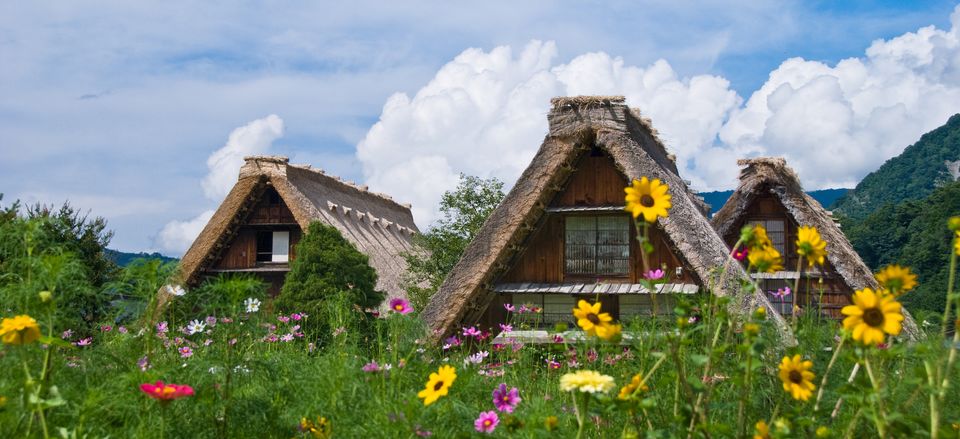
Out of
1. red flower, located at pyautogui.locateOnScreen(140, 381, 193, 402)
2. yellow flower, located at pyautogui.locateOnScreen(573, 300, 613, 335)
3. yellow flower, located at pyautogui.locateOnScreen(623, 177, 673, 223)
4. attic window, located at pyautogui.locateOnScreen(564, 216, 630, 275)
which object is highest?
attic window, located at pyautogui.locateOnScreen(564, 216, 630, 275)

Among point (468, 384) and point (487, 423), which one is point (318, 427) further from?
point (468, 384)

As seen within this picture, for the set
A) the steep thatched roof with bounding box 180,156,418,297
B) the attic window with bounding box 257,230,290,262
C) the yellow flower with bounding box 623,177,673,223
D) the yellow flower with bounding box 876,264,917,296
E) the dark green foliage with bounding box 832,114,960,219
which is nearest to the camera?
the yellow flower with bounding box 876,264,917,296

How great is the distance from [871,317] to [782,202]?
15.1 m

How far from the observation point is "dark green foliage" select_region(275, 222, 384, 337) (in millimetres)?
13680

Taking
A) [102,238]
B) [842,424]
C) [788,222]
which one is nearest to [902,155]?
[788,222]

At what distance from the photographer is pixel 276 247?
2184 centimetres

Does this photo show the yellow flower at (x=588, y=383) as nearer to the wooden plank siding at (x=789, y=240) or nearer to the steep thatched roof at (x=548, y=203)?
the steep thatched roof at (x=548, y=203)

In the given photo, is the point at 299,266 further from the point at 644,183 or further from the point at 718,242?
the point at 644,183

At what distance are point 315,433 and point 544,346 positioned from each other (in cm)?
845

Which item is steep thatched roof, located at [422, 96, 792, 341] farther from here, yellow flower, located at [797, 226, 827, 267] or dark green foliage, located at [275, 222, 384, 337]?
yellow flower, located at [797, 226, 827, 267]

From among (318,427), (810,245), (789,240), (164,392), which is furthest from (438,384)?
(789,240)

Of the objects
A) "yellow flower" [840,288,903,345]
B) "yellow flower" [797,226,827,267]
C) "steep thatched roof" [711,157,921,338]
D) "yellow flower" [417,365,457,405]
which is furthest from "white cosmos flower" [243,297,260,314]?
"steep thatched roof" [711,157,921,338]

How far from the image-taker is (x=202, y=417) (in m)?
3.87

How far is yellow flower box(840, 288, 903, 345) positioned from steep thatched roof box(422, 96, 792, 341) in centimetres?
832
